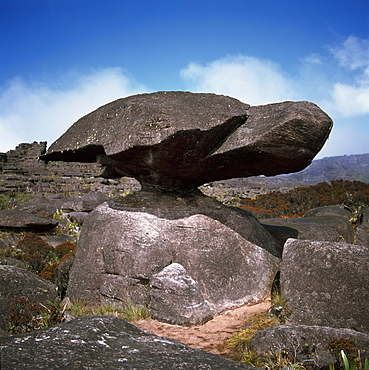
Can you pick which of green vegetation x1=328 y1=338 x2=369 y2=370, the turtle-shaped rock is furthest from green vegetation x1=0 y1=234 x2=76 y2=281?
green vegetation x1=328 y1=338 x2=369 y2=370

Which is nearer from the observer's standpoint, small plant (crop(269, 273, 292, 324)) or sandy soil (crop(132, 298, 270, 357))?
sandy soil (crop(132, 298, 270, 357))

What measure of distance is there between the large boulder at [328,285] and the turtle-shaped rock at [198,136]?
6.10 ft

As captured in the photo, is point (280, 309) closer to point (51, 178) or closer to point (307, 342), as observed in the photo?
point (307, 342)

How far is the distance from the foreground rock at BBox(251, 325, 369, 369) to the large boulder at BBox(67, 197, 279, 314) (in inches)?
79.0

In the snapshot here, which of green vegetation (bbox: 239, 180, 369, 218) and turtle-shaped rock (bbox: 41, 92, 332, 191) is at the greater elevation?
turtle-shaped rock (bbox: 41, 92, 332, 191)

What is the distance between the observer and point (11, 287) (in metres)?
6.12

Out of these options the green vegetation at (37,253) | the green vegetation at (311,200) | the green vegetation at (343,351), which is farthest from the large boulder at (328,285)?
the green vegetation at (311,200)

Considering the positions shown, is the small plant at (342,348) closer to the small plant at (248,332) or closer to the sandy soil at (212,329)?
the small plant at (248,332)

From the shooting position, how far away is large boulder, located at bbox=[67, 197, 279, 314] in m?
6.46

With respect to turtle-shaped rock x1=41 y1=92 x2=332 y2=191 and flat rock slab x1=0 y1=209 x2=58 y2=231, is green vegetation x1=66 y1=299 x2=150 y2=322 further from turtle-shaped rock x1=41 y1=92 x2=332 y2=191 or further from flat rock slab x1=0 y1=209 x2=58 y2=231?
flat rock slab x1=0 y1=209 x2=58 y2=231

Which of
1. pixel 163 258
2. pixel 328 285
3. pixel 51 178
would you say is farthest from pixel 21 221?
pixel 51 178

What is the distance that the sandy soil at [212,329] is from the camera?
5.07 m

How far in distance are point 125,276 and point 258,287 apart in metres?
2.48

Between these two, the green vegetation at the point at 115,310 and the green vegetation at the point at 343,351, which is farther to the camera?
the green vegetation at the point at 115,310
